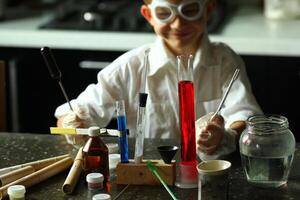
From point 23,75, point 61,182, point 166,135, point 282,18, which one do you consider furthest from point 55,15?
point 61,182

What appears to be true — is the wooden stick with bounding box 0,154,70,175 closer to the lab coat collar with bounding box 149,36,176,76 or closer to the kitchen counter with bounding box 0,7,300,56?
the lab coat collar with bounding box 149,36,176,76

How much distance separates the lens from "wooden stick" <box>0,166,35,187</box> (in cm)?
159

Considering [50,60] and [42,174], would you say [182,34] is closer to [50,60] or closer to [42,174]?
[50,60]

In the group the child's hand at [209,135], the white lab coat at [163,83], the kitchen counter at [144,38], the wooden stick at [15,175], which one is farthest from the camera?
the kitchen counter at [144,38]

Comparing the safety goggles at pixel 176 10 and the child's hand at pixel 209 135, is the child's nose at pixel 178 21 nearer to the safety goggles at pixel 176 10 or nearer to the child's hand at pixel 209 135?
the safety goggles at pixel 176 10

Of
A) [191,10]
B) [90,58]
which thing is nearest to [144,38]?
[90,58]

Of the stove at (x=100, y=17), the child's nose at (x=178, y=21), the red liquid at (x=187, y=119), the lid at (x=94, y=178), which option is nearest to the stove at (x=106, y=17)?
the stove at (x=100, y=17)

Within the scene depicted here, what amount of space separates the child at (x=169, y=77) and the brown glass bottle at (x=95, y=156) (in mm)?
361

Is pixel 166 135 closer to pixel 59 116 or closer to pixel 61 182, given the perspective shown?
pixel 59 116

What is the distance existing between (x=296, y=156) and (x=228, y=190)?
0.28m

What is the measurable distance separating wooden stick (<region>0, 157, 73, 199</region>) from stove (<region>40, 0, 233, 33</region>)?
1.22 metres

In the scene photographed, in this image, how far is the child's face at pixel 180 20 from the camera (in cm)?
197

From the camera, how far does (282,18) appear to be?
9.90 ft

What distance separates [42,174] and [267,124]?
51 centimetres
